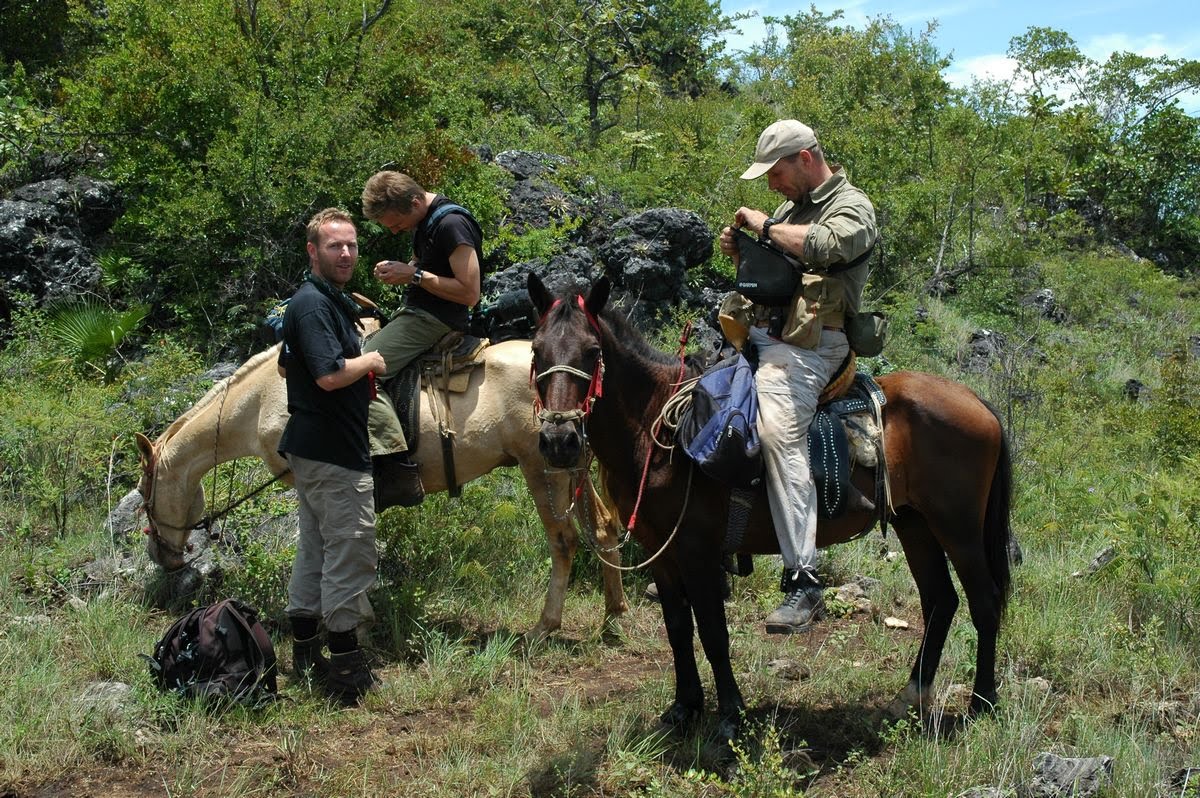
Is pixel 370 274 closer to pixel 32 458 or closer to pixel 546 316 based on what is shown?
pixel 32 458

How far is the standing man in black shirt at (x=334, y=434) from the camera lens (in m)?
4.85

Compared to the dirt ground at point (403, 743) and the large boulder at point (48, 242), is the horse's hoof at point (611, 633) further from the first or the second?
the large boulder at point (48, 242)

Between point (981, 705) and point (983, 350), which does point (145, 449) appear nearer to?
point (981, 705)

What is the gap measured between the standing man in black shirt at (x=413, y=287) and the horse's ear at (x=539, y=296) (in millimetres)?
1312

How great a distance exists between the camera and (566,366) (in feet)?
13.8

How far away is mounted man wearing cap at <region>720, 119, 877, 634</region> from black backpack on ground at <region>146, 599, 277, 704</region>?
280 centimetres

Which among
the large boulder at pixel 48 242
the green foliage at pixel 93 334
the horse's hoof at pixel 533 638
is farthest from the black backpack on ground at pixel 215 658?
the large boulder at pixel 48 242

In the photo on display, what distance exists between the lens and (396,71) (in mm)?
10773

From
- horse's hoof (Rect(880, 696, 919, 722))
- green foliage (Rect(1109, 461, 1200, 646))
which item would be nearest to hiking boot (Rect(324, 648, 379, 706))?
horse's hoof (Rect(880, 696, 919, 722))

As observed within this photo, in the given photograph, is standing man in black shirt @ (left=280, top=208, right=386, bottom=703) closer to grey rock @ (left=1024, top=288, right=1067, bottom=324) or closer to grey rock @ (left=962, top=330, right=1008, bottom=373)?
grey rock @ (left=962, top=330, right=1008, bottom=373)

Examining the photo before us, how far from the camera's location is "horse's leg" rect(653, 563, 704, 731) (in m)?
4.78

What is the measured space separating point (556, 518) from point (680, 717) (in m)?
1.82

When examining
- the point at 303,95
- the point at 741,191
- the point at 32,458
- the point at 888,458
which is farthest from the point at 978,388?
the point at 32,458

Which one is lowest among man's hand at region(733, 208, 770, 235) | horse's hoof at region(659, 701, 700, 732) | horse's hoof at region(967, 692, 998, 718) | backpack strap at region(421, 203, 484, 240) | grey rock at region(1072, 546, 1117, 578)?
horse's hoof at region(659, 701, 700, 732)
